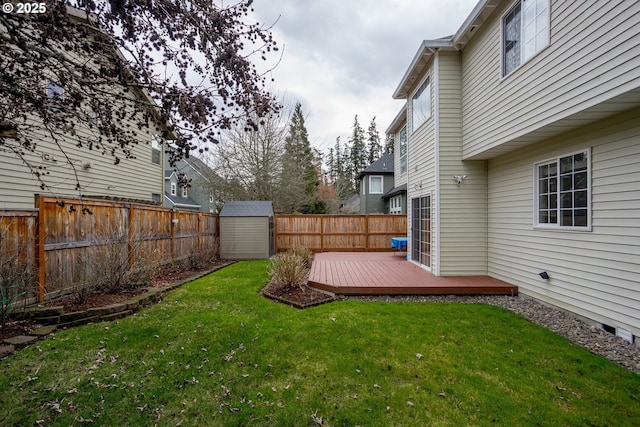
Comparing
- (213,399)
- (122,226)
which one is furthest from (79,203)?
(213,399)

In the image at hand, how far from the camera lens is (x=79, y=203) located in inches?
199

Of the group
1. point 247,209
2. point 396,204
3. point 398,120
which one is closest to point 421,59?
point 398,120

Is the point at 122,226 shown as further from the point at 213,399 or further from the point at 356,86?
the point at 356,86

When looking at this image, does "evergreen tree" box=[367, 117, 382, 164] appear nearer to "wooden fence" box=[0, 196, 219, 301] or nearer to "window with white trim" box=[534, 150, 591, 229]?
"wooden fence" box=[0, 196, 219, 301]

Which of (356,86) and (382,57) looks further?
(356,86)

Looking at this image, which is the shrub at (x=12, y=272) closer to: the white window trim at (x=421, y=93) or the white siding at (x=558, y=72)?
the white siding at (x=558, y=72)

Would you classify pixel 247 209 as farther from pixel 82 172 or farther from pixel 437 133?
pixel 437 133

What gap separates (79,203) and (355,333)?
5.07m

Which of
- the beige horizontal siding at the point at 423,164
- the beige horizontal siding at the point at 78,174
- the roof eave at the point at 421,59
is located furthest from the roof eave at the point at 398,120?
the beige horizontal siding at the point at 78,174

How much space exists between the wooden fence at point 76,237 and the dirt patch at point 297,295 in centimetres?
281

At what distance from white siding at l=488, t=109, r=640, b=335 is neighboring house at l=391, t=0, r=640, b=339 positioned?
0.05 feet

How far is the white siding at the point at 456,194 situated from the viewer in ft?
21.9

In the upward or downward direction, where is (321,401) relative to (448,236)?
downward

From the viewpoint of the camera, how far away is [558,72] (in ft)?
13.2
